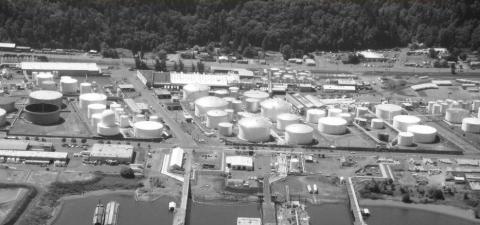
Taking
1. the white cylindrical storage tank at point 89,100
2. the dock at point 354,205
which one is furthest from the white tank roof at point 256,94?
the dock at point 354,205

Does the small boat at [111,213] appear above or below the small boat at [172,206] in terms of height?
below

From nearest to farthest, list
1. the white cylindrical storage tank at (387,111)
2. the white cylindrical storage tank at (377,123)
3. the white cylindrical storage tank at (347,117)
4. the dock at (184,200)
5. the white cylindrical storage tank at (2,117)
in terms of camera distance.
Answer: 1. the dock at (184,200)
2. the white cylindrical storage tank at (2,117)
3. the white cylindrical storage tank at (377,123)
4. the white cylindrical storage tank at (347,117)
5. the white cylindrical storage tank at (387,111)

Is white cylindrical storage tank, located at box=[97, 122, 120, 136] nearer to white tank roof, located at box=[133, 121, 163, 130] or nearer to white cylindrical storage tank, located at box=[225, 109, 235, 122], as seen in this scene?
white tank roof, located at box=[133, 121, 163, 130]

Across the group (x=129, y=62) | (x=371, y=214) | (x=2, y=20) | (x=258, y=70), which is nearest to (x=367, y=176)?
(x=371, y=214)

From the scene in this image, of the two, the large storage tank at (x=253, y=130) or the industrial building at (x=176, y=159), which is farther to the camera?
the large storage tank at (x=253, y=130)

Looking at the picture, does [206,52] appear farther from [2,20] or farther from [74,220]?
[74,220]

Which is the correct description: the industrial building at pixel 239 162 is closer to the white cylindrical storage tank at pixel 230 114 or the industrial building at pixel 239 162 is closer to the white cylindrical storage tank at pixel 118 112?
the white cylindrical storage tank at pixel 230 114

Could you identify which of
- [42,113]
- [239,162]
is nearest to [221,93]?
[42,113]
